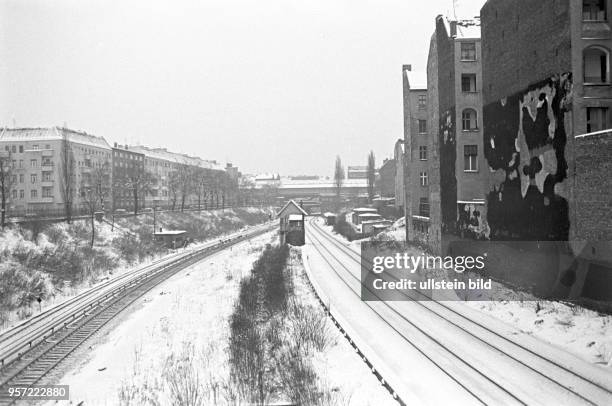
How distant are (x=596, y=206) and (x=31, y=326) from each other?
23.7 m

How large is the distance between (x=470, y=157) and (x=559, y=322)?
1483cm

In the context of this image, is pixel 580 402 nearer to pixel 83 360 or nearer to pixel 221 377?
pixel 221 377

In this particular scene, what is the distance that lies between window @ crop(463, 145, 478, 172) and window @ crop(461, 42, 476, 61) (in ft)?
18.8

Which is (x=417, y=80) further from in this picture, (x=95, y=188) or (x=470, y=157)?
(x=95, y=188)

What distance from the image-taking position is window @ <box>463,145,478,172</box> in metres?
26.7

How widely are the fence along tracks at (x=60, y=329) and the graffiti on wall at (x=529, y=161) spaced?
19.9m

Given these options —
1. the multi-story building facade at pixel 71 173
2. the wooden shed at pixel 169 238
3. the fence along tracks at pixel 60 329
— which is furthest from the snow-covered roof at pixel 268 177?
the fence along tracks at pixel 60 329

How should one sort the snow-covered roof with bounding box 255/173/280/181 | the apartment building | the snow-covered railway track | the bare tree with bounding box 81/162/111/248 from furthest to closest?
the snow-covered roof with bounding box 255/173/280/181
the bare tree with bounding box 81/162/111/248
the apartment building
the snow-covered railway track

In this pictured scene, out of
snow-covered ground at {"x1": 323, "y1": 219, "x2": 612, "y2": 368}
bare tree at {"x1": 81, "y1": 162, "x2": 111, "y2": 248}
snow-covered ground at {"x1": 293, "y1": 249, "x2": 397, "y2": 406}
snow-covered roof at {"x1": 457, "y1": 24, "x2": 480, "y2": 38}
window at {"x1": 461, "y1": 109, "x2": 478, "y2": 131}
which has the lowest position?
snow-covered ground at {"x1": 293, "y1": 249, "x2": 397, "y2": 406}

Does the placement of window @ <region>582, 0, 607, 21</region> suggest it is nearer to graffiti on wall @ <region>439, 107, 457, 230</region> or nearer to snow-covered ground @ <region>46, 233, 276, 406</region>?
graffiti on wall @ <region>439, 107, 457, 230</region>

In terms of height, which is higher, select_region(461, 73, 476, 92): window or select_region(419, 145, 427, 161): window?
select_region(461, 73, 476, 92): window

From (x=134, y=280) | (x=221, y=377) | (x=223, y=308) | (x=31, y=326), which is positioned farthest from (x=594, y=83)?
(x=134, y=280)

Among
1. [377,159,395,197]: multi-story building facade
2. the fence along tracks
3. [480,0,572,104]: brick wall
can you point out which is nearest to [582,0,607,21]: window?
[480,0,572,104]: brick wall

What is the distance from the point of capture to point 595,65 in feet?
55.9
